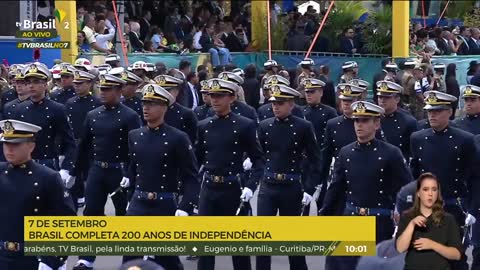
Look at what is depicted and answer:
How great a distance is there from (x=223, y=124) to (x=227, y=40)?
57.4 feet

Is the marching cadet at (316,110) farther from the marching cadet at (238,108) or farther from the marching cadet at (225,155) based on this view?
the marching cadet at (225,155)

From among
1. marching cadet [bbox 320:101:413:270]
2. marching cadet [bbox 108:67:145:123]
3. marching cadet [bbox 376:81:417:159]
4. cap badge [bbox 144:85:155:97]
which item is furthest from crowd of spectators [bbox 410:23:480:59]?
marching cadet [bbox 320:101:413:270]

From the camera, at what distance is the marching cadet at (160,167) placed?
12562 mm

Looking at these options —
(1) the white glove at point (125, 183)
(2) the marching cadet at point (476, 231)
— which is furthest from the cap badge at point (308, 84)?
(2) the marching cadet at point (476, 231)

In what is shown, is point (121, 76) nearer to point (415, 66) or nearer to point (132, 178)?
point (132, 178)

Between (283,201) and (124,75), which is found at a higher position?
(124,75)

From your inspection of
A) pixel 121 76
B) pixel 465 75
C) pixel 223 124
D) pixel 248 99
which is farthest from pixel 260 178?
pixel 465 75

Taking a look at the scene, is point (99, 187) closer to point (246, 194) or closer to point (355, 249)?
point (246, 194)

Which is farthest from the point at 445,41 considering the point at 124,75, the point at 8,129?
the point at 8,129

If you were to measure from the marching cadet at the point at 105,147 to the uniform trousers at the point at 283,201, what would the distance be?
5.65ft

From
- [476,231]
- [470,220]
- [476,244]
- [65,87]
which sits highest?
[65,87]

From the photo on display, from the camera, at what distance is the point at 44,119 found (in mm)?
15250

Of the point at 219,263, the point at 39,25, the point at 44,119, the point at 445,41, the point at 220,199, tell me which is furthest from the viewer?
→ the point at 445,41

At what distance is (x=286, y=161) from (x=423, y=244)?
14.8 ft
